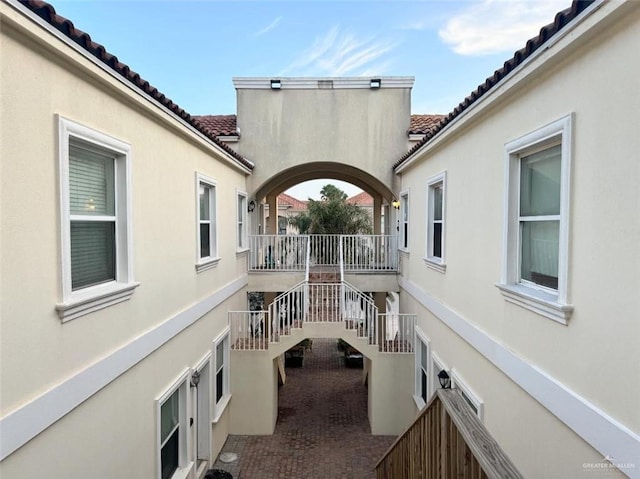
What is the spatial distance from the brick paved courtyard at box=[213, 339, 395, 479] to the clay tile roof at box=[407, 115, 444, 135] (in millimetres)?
8684

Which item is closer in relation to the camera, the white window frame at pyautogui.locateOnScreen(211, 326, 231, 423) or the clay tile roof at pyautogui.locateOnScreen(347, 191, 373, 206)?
the white window frame at pyautogui.locateOnScreen(211, 326, 231, 423)

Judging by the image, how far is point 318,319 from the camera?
929 cm

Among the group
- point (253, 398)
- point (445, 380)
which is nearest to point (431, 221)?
point (445, 380)

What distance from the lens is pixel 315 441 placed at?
9.02 meters

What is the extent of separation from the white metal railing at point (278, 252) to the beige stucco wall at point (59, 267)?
16.1 feet

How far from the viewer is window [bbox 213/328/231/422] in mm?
8016

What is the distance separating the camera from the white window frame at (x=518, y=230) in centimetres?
311

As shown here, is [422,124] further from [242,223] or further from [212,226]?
[212,226]

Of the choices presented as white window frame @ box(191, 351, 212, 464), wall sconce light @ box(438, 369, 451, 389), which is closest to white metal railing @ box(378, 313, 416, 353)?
wall sconce light @ box(438, 369, 451, 389)

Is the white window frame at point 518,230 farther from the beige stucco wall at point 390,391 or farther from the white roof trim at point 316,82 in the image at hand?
the white roof trim at point 316,82

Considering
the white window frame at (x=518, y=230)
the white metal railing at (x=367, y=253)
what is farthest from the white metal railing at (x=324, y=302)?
the white window frame at (x=518, y=230)

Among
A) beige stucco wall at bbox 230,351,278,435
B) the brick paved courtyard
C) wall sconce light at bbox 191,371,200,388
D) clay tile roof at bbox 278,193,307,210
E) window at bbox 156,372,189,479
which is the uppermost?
clay tile roof at bbox 278,193,307,210

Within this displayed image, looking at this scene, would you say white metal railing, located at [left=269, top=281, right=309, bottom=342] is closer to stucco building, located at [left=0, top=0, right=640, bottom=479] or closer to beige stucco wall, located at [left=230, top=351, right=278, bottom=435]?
beige stucco wall, located at [left=230, top=351, right=278, bottom=435]

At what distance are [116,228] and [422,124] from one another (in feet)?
33.0
